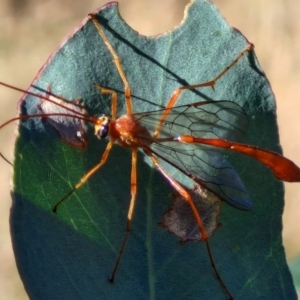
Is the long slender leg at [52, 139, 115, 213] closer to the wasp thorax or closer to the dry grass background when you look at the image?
the wasp thorax

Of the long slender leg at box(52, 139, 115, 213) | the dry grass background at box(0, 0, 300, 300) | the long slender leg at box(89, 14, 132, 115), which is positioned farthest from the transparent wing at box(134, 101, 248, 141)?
the dry grass background at box(0, 0, 300, 300)

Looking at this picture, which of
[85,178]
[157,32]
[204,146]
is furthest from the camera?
[157,32]

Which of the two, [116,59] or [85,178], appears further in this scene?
[116,59]

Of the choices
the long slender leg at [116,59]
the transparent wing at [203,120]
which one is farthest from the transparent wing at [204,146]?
the long slender leg at [116,59]

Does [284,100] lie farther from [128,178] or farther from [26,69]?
[128,178]

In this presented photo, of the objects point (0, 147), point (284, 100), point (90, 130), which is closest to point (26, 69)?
Result: point (0, 147)

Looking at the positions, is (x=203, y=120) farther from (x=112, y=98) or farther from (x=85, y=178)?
(x=85, y=178)

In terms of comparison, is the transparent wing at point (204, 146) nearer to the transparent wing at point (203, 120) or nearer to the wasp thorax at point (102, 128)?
the transparent wing at point (203, 120)

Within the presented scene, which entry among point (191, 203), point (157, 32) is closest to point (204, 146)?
point (191, 203)
